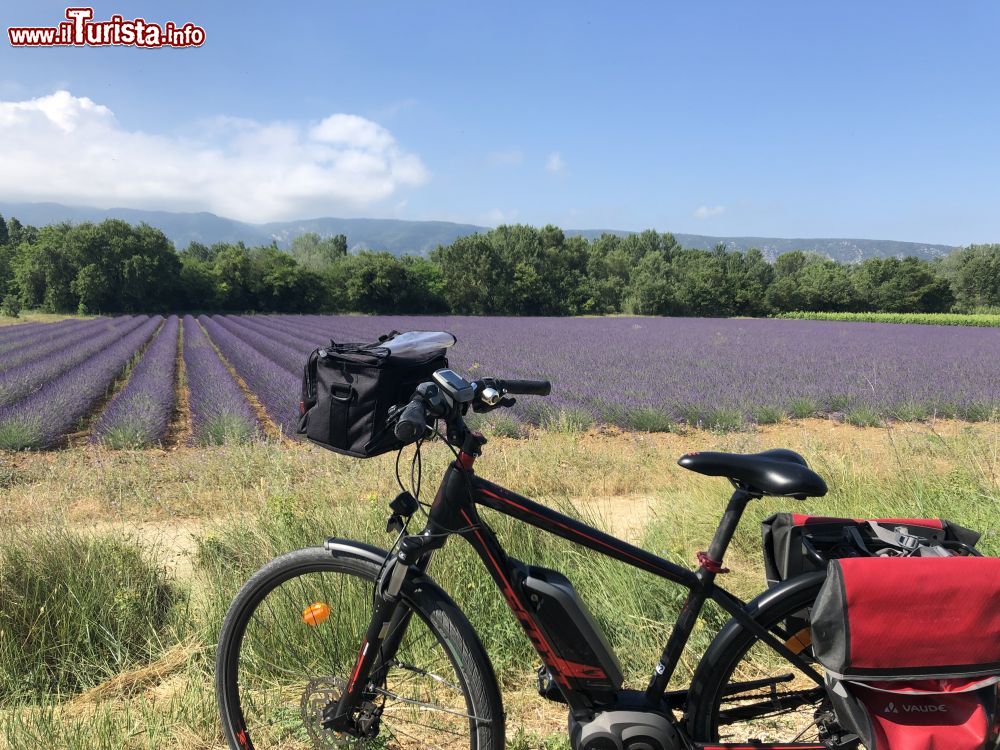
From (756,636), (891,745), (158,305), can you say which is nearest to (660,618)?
(756,636)

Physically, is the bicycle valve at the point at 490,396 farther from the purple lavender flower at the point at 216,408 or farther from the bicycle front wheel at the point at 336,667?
the purple lavender flower at the point at 216,408

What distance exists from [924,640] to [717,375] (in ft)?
35.7

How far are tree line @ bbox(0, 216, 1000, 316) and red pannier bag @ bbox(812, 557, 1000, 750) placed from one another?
46.1 m

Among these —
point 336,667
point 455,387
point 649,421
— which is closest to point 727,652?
point 455,387

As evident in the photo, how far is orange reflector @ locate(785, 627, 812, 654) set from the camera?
1644 millimetres

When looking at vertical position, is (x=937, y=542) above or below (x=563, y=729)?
above

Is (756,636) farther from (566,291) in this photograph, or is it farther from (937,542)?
(566,291)

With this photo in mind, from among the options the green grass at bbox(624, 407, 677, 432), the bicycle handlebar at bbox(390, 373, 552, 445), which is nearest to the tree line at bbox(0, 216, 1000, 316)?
the green grass at bbox(624, 407, 677, 432)

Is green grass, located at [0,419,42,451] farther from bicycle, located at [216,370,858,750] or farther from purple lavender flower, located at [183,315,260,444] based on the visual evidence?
bicycle, located at [216,370,858,750]

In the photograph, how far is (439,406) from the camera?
4.85 feet

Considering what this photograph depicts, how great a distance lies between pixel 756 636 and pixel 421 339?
3.96ft

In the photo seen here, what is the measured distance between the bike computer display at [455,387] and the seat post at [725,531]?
0.74m

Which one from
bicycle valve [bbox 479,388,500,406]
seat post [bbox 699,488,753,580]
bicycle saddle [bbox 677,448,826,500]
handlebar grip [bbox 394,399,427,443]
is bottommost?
seat post [bbox 699,488,753,580]

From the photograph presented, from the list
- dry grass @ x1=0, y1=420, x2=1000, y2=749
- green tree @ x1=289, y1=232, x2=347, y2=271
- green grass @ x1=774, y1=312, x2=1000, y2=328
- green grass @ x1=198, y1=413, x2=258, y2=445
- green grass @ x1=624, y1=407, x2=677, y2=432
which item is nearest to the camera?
dry grass @ x1=0, y1=420, x2=1000, y2=749
